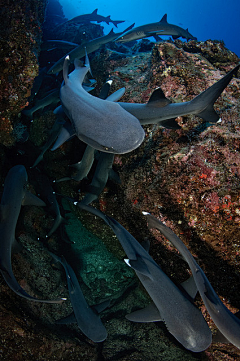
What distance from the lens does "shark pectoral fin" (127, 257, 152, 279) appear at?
219cm

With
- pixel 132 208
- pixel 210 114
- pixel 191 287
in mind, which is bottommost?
pixel 191 287

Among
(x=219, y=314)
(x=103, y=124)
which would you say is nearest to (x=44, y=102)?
(x=103, y=124)

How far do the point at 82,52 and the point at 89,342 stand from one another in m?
7.63

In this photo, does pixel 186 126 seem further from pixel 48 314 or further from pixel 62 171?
pixel 48 314

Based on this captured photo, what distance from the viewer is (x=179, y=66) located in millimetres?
3541

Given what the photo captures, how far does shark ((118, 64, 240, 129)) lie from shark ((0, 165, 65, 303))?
2430 millimetres

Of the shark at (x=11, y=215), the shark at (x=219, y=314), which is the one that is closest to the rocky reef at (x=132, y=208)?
the shark at (x=11, y=215)

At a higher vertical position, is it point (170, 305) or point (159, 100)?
point (159, 100)

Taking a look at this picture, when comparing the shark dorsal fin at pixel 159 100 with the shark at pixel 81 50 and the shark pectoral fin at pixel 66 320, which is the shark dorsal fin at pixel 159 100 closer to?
the shark pectoral fin at pixel 66 320

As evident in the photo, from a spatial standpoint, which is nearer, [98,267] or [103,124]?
[103,124]

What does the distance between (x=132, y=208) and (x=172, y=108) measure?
1.68 metres

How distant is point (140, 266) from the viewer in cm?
227

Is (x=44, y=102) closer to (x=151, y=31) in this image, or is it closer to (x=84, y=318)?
(x=84, y=318)

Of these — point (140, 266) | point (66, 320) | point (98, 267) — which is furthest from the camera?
point (98, 267)
